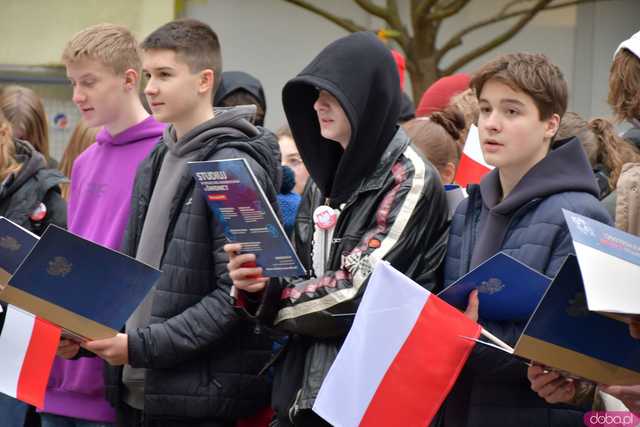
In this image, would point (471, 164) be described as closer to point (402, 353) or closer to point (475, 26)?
point (402, 353)

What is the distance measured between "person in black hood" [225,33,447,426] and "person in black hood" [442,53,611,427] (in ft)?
0.49

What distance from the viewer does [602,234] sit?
107 inches

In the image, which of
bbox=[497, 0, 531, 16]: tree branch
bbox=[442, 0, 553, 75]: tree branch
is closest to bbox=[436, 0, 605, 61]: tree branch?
bbox=[497, 0, 531, 16]: tree branch

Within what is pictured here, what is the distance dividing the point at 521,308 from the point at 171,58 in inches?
69.5

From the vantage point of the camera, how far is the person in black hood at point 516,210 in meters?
3.23

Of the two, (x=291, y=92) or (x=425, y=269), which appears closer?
(x=425, y=269)

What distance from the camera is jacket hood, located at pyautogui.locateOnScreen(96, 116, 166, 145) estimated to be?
463cm

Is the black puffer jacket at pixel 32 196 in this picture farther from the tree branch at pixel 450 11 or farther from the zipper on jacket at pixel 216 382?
the tree branch at pixel 450 11

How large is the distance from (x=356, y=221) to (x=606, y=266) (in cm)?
110

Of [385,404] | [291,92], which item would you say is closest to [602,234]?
[385,404]

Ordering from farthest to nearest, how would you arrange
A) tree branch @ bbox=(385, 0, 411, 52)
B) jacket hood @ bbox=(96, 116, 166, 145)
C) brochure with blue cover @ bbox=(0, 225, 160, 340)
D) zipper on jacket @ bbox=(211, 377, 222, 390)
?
tree branch @ bbox=(385, 0, 411, 52), jacket hood @ bbox=(96, 116, 166, 145), zipper on jacket @ bbox=(211, 377, 222, 390), brochure with blue cover @ bbox=(0, 225, 160, 340)

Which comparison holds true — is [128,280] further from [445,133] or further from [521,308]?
[445,133]

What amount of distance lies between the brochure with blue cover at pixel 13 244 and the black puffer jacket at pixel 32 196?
42.7 inches

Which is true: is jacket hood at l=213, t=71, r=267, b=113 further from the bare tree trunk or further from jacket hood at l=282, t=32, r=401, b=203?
the bare tree trunk
